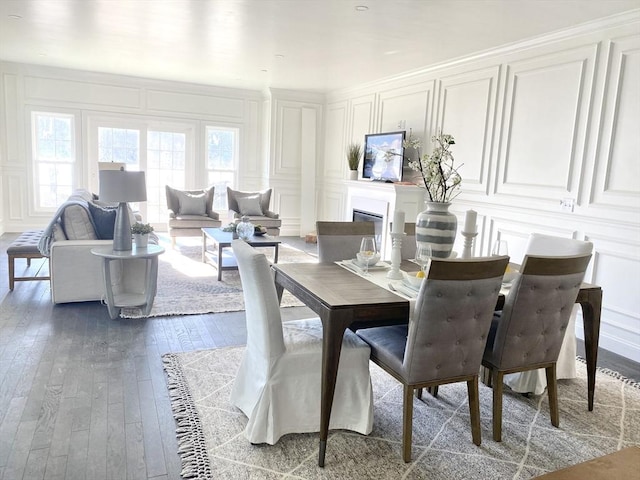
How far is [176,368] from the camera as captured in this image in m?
2.96

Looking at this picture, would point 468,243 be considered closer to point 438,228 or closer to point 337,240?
point 438,228

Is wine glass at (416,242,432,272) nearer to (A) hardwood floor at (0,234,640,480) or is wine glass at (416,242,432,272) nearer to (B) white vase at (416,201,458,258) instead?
(B) white vase at (416,201,458,258)

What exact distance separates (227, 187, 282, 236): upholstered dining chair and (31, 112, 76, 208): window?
9.08ft

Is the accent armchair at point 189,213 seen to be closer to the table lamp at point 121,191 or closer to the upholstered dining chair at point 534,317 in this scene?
the table lamp at point 121,191

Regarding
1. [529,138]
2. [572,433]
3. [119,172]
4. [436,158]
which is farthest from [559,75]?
[119,172]

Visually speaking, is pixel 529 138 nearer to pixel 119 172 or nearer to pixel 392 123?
pixel 392 123

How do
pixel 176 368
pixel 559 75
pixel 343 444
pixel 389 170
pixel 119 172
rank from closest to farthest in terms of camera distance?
pixel 343 444 → pixel 176 368 → pixel 119 172 → pixel 559 75 → pixel 389 170

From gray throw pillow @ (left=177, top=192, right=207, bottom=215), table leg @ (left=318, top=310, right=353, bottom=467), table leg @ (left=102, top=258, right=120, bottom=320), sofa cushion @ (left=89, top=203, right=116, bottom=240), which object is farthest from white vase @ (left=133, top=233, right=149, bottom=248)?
gray throw pillow @ (left=177, top=192, right=207, bottom=215)

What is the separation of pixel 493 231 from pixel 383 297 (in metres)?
3.00

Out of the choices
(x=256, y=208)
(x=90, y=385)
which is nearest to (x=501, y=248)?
(x=90, y=385)

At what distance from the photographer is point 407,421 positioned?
2.12m

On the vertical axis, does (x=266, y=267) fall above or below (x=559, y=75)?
below

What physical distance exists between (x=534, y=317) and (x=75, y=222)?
12.0 ft

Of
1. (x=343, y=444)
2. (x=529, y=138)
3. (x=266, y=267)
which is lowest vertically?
(x=343, y=444)
